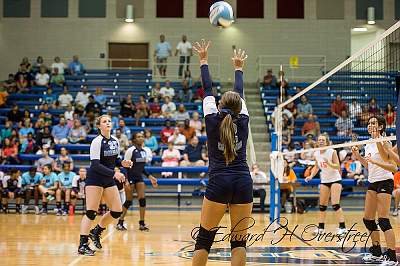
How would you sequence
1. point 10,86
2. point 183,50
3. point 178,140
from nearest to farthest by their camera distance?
1. point 178,140
2. point 10,86
3. point 183,50

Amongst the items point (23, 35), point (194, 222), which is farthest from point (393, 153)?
point (23, 35)

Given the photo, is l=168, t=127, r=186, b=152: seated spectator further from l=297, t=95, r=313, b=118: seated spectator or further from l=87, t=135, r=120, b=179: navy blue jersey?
l=87, t=135, r=120, b=179: navy blue jersey

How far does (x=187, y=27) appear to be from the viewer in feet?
91.9

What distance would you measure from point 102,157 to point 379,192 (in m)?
3.99

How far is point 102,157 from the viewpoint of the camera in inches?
371

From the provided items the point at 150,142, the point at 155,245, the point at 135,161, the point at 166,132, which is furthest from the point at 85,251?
the point at 166,132

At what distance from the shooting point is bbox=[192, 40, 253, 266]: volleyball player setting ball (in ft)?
18.7

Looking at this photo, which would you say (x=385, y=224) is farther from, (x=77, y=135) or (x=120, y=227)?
(x=77, y=135)

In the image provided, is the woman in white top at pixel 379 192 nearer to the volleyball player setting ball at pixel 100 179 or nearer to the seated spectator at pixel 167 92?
the volleyball player setting ball at pixel 100 179

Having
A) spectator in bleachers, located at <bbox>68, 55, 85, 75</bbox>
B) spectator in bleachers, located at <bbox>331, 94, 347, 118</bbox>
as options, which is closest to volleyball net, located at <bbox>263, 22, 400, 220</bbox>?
spectator in bleachers, located at <bbox>331, 94, 347, 118</bbox>

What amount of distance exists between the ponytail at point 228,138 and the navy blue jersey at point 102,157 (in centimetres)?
390

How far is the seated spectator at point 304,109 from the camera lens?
22956mm

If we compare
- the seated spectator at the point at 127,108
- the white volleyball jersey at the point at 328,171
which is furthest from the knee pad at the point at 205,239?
the seated spectator at the point at 127,108

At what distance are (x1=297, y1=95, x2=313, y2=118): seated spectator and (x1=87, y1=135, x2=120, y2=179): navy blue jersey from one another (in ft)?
46.7
